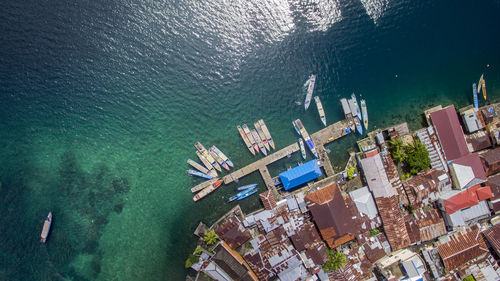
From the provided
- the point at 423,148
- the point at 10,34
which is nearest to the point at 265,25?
the point at 423,148

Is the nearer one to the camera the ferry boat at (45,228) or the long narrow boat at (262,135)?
the ferry boat at (45,228)

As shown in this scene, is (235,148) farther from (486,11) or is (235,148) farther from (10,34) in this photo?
(486,11)

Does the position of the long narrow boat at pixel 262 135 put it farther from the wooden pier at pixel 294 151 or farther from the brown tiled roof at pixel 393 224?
the brown tiled roof at pixel 393 224

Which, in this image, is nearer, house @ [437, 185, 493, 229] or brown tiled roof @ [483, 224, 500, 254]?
house @ [437, 185, 493, 229]

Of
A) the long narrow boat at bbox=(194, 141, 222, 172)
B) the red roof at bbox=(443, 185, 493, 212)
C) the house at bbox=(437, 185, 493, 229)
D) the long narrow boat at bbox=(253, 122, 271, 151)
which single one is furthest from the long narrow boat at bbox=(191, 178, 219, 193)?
the red roof at bbox=(443, 185, 493, 212)

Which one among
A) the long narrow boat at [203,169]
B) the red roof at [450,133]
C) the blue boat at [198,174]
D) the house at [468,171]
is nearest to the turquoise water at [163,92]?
the blue boat at [198,174]

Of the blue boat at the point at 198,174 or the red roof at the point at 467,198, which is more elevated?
the blue boat at the point at 198,174

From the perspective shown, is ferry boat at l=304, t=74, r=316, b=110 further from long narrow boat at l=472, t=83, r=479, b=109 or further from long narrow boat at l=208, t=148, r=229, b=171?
long narrow boat at l=472, t=83, r=479, b=109
